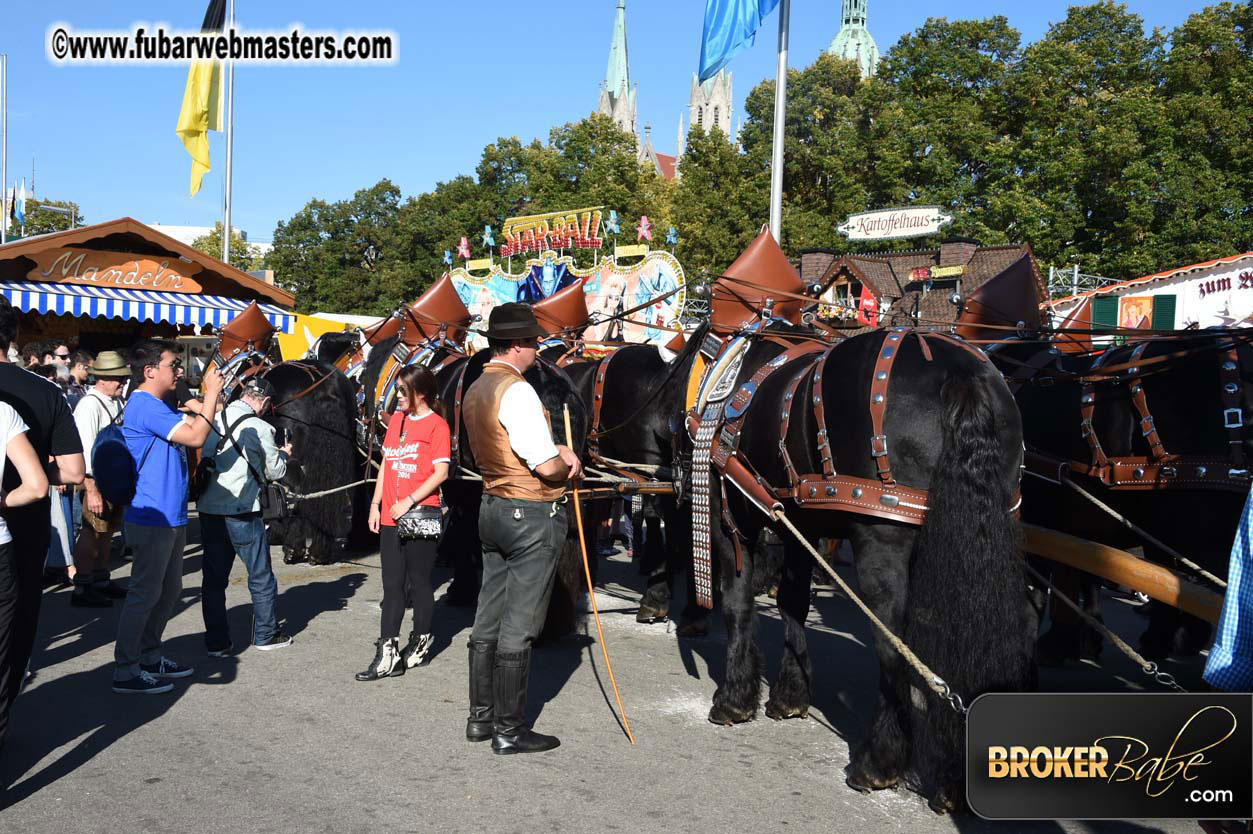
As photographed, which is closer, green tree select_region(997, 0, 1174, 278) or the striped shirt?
the striped shirt

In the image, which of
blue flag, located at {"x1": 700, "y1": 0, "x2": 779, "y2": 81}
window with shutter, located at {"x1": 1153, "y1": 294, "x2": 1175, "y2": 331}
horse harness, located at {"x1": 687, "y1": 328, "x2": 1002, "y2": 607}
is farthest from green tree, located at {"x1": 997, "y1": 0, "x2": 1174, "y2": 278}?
horse harness, located at {"x1": 687, "y1": 328, "x2": 1002, "y2": 607}

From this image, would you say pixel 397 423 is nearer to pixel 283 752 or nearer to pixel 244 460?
pixel 244 460

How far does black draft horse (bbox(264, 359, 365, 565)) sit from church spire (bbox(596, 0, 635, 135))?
11057 cm

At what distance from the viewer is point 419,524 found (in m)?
5.89

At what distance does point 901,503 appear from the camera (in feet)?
13.4

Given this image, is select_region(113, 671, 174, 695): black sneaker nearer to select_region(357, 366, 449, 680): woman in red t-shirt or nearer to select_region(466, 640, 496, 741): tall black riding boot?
select_region(357, 366, 449, 680): woman in red t-shirt

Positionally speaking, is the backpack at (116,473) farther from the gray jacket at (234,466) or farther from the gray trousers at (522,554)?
the gray trousers at (522,554)

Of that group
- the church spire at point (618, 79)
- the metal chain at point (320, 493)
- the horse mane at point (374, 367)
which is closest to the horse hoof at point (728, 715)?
the metal chain at point (320, 493)

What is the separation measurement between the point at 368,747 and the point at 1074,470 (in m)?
3.93

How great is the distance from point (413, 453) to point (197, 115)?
53.4 feet

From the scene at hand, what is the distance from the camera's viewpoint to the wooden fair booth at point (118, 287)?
1402cm

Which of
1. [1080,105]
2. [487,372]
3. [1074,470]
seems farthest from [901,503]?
[1080,105]

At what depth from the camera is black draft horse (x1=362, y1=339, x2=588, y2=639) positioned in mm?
6355

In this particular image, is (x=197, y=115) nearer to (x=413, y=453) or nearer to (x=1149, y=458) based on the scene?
(x=413, y=453)
